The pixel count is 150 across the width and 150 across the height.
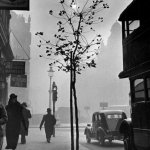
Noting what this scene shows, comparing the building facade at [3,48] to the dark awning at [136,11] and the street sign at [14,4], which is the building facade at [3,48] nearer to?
the street sign at [14,4]

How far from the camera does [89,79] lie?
151 m

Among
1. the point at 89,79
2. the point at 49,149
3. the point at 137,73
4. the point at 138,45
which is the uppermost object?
the point at 89,79

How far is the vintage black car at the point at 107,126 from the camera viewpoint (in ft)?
55.4

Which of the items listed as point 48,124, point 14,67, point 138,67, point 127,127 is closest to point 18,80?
point 14,67

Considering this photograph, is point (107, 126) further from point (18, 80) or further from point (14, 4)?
point (14, 4)

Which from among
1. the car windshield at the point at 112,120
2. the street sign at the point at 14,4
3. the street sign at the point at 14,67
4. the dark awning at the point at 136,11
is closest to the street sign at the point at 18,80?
the street sign at the point at 14,67

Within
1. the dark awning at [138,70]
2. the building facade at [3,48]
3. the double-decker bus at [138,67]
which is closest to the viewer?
the dark awning at [138,70]

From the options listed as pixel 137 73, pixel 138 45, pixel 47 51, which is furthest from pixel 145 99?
pixel 47 51

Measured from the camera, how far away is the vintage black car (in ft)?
55.4

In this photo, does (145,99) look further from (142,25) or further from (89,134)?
(89,134)

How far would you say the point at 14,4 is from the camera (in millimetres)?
8805

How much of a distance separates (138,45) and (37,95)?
152834mm

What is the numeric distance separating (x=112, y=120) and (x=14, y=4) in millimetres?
10605

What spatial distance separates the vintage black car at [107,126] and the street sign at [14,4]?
9.92 metres
